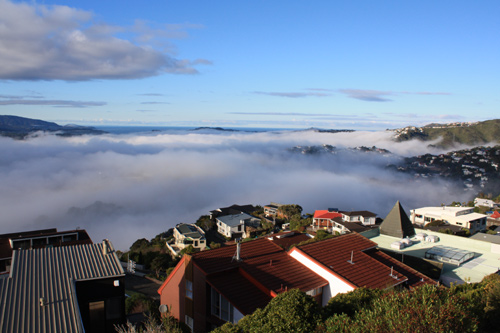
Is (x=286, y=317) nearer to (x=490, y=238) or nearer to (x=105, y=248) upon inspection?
(x=105, y=248)

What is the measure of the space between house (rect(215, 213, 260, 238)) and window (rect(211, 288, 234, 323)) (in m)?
35.7

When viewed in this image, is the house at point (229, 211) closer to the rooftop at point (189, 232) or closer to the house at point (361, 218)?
the rooftop at point (189, 232)

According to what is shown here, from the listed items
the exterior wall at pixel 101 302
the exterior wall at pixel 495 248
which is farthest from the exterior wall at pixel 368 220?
the exterior wall at pixel 101 302

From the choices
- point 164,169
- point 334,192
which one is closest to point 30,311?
point 334,192

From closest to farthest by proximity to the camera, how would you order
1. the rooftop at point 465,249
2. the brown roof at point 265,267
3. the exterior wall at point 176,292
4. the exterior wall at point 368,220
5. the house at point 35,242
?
the brown roof at point 265,267 → the exterior wall at point 176,292 → the rooftop at point 465,249 → the house at point 35,242 → the exterior wall at point 368,220

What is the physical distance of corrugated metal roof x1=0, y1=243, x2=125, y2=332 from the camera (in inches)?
326

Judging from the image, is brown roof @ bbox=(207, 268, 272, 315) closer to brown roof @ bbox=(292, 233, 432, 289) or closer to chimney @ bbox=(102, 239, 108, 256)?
brown roof @ bbox=(292, 233, 432, 289)

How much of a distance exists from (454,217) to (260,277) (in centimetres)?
4187

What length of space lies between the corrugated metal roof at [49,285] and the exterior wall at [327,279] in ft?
21.7

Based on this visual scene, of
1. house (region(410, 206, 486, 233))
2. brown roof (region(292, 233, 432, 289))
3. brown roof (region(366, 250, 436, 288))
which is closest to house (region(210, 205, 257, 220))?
house (region(410, 206, 486, 233))

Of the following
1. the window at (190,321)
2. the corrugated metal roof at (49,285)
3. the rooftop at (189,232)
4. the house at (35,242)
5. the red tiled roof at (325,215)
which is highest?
the corrugated metal roof at (49,285)

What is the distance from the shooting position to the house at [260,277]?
11555 millimetres

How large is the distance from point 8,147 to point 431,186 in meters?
162

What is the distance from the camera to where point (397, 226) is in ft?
72.5
